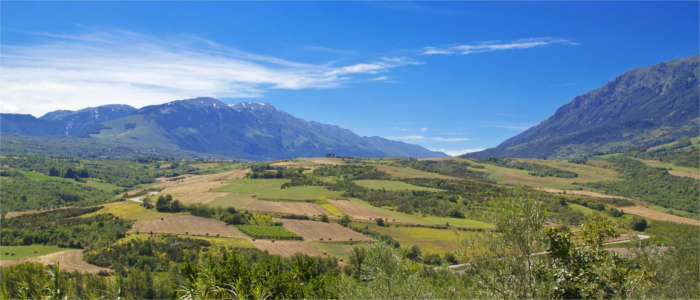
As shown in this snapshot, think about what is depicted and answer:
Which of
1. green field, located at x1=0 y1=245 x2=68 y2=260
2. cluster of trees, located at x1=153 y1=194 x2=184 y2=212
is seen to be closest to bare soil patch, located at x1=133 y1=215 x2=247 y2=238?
cluster of trees, located at x1=153 y1=194 x2=184 y2=212

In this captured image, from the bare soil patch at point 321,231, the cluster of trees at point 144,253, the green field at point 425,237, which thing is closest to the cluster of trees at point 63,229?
the cluster of trees at point 144,253

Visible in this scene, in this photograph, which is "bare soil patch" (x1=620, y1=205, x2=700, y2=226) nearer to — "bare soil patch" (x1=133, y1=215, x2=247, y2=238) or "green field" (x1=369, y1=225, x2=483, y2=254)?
"green field" (x1=369, y1=225, x2=483, y2=254)

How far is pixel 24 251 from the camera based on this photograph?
249 feet

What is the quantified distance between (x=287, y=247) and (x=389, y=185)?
89.9m

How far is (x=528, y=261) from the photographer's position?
17.1 meters

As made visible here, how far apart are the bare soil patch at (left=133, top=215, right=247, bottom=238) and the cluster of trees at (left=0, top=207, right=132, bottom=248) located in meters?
4.73

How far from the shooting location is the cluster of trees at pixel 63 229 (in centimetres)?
8119

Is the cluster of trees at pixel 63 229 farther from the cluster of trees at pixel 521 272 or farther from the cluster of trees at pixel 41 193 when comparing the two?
the cluster of trees at pixel 521 272

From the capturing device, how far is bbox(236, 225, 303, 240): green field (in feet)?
288

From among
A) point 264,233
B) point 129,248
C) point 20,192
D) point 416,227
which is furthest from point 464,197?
point 20,192

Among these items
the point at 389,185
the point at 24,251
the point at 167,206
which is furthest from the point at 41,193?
the point at 389,185

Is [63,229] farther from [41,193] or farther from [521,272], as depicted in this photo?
[521,272]

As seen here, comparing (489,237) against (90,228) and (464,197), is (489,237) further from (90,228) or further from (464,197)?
→ (464,197)

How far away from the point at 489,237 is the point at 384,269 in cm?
572
